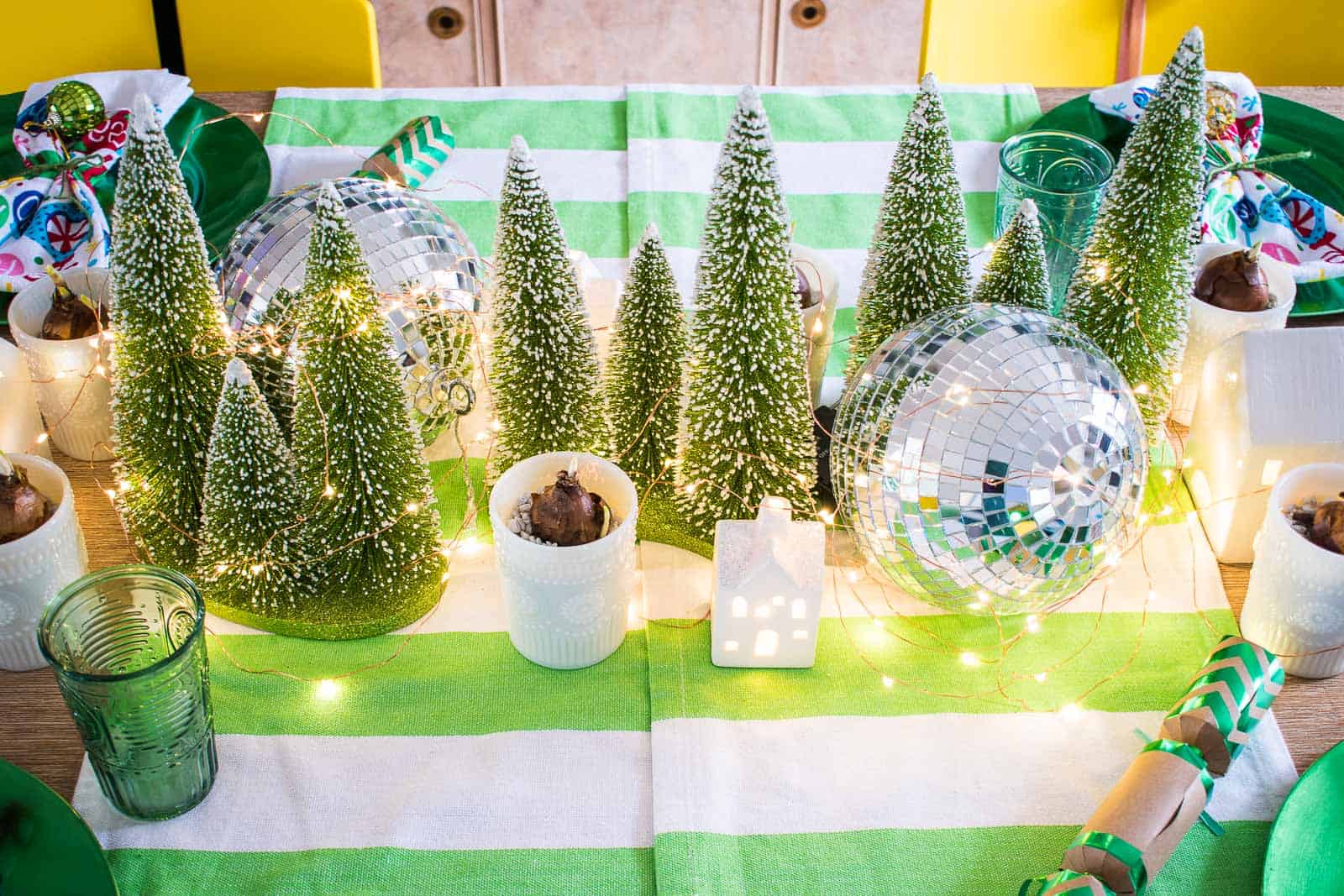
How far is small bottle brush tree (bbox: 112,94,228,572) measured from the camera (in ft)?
2.73

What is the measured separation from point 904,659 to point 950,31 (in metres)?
1.05

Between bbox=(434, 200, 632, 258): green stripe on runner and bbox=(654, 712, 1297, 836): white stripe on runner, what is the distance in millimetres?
581

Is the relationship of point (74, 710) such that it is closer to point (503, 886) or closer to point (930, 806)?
point (503, 886)

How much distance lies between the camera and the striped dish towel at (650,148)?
50.4 inches

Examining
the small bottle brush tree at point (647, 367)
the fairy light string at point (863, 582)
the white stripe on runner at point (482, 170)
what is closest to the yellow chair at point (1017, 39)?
the white stripe on runner at point (482, 170)

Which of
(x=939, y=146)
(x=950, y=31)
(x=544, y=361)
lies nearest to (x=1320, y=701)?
(x=939, y=146)

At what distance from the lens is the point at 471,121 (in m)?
1.41

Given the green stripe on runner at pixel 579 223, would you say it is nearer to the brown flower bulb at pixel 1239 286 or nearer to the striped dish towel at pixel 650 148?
the striped dish towel at pixel 650 148

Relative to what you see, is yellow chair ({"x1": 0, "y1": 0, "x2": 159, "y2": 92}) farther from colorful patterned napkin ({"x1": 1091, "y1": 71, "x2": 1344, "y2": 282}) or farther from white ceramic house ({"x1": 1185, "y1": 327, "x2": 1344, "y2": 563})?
white ceramic house ({"x1": 1185, "y1": 327, "x2": 1344, "y2": 563})

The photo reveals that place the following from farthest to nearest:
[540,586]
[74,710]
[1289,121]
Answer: [1289,121]
[540,586]
[74,710]

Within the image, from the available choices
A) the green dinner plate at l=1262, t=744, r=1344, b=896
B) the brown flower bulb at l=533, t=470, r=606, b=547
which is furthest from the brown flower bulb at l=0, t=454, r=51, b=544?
the green dinner plate at l=1262, t=744, r=1344, b=896

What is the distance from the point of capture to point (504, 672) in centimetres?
88

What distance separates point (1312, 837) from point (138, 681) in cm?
73

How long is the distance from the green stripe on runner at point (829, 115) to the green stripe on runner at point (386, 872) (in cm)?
87
